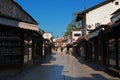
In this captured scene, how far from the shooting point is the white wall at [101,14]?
1881 inches

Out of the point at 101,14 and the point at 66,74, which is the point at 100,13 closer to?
the point at 101,14

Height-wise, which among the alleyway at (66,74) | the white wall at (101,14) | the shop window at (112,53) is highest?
the white wall at (101,14)

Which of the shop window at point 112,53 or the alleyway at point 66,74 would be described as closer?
the alleyway at point 66,74

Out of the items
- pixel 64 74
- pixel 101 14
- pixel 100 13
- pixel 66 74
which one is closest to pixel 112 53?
pixel 66 74

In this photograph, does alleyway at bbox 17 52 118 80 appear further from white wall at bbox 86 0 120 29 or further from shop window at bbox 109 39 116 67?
white wall at bbox 86 0 120 29

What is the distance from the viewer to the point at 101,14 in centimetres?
4841

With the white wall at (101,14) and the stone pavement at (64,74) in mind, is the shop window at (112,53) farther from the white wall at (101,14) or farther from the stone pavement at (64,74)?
the white wall at (101,14)

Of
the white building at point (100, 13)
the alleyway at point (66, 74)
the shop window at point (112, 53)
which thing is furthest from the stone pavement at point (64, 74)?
the white building at point (100, 13)

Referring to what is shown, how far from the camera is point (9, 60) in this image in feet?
76.4

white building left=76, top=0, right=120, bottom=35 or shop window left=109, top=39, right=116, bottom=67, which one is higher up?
white building left=76, top=0, right=120, bottom=35

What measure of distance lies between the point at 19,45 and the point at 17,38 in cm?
59

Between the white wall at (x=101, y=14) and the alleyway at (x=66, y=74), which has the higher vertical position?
the white wall at (x=101, y=14)

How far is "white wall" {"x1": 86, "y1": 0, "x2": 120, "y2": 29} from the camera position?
47781 mm

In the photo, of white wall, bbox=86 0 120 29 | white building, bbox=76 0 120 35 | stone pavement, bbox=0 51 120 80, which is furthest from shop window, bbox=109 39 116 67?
white wall, bbox=86 0 120 29
